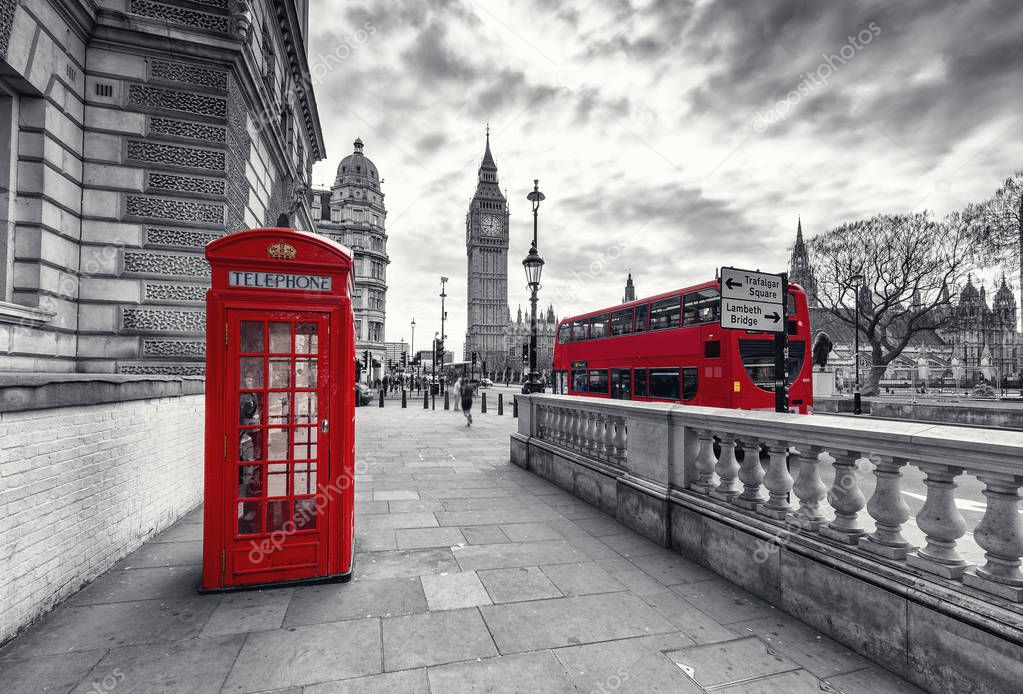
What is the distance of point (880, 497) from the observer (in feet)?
10.4

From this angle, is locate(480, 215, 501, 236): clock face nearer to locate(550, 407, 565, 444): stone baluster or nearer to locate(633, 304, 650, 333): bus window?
locate(633, 304, 650, 333): bus window

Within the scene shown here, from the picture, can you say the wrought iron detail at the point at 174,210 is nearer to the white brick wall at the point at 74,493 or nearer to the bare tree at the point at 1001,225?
the white brick wall at the point at 74,493

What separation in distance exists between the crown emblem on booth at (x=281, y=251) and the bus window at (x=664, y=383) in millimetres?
9862

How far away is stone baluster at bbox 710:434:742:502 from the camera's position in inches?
177

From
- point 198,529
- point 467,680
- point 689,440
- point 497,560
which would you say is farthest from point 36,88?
point 689,440

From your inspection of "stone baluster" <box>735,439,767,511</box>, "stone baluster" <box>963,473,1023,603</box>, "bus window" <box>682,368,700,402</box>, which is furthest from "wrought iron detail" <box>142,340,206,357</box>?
"bus window" <box>682,368,700,402</box>

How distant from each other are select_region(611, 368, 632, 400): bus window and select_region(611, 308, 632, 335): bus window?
3.67 ft

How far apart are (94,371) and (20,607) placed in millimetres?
4975

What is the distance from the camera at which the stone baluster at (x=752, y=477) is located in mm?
4209

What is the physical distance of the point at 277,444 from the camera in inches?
163

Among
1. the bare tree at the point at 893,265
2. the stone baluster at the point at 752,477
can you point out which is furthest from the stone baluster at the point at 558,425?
the bare tree at the point at 893,265

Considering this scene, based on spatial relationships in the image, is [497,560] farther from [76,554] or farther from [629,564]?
[76,554]

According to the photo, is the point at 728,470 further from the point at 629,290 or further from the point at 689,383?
the point at 629,290

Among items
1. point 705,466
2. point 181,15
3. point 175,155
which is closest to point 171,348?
point 175,155
